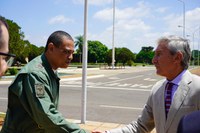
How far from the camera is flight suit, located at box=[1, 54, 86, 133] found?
2303mm

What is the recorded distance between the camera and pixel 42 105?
7.50ft

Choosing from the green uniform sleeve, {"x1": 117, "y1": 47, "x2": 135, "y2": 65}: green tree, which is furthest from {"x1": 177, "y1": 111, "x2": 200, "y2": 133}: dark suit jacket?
{"x1": 117, "y1": 47, "x2": 135, "y2": 65}: green tree

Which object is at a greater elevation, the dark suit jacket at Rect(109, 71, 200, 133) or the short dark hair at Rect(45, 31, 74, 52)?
the short dark hair at Rect(45, 31, 74, 52)

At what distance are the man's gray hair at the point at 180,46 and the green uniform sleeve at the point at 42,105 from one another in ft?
3.76

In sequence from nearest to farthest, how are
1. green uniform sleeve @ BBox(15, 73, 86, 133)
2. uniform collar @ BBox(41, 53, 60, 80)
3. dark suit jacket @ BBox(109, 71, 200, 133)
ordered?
green uniform sleeve @ BBox(15, 73, 86, 133) < uniform collar @ BBox(41, 53, 60, 80) < dark suit jacket @ BBox(109, 71, 200, 133)

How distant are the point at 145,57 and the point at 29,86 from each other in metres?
130

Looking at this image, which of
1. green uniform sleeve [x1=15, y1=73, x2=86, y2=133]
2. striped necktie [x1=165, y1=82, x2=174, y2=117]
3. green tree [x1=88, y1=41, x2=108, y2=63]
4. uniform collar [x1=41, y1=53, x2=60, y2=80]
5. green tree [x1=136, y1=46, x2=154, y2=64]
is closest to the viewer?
green uniform sleeve [x1=15, y1=73, x2=86, y2=133]

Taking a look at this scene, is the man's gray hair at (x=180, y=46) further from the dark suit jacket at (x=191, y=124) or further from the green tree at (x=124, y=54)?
the green tree at (x=124, y=54)

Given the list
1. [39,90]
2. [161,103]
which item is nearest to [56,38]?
[39,90]

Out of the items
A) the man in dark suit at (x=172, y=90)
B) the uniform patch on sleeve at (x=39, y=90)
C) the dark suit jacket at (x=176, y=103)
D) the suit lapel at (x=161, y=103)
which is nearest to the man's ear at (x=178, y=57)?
the man in dark suit at (x=172, y=90)

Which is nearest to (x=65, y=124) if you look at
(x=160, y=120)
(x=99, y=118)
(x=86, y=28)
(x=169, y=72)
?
(x=160, y=120)

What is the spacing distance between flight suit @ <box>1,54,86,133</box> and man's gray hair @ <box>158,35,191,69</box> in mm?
1098

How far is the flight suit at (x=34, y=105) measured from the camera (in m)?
2.30

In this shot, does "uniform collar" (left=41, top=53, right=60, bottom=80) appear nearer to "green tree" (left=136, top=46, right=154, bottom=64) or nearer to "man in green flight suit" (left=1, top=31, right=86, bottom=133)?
"man in green flight suit" (left=1, top=31, right=86, bottom=133)
